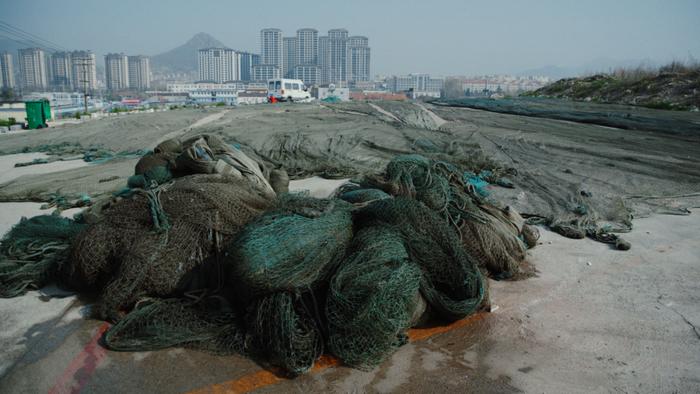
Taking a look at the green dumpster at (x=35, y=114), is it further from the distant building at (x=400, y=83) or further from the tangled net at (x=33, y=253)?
the distant building at (x=400, y=83)

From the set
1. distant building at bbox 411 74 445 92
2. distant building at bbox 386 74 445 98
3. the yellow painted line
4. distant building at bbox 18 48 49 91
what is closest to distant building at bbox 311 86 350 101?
the yellow painted line

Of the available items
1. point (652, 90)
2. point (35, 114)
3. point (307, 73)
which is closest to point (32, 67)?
point (307, 73)

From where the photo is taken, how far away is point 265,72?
191750 millimetres

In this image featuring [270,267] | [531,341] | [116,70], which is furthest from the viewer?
[116,70]

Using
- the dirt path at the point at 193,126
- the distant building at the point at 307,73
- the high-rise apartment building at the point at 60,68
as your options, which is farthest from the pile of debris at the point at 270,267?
the high-rise apartment building at the point at 60,68

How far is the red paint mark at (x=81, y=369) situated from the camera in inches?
103

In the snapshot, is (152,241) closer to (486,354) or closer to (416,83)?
(486,354)

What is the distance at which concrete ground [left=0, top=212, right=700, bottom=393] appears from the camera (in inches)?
106

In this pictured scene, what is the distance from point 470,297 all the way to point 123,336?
2299mm

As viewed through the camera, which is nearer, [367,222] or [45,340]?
[45,340]

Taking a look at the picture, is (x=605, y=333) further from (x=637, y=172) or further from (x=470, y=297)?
(x=637, y=172)

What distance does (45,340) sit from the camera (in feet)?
10.2

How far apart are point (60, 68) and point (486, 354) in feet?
699

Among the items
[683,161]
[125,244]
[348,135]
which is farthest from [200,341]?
[683,161]
